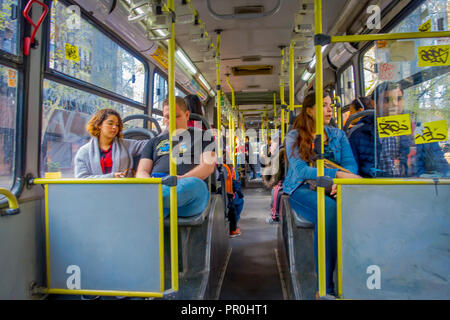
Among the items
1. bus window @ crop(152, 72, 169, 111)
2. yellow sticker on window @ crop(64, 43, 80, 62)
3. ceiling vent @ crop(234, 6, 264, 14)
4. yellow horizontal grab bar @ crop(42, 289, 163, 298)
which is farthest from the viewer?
bus window @ crop(152, 72, 169, 111)

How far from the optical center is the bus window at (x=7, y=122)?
1763 millimetres

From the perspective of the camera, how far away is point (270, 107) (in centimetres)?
955

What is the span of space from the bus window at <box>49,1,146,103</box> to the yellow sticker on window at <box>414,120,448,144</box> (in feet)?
7.92

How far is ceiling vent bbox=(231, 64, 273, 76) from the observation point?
18.2ft

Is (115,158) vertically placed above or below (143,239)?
above

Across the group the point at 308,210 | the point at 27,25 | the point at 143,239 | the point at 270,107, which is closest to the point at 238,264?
the point at 308,210

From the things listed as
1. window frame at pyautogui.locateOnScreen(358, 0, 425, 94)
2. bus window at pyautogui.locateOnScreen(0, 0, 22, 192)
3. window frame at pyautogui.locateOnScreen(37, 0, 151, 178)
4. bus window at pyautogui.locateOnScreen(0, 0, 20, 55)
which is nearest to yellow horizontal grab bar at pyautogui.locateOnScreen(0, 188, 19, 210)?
bus window at pyautogui.locateOnScreen(0, 0, 22, 192)

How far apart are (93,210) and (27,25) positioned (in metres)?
1.32

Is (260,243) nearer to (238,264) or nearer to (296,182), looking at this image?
(238,264)

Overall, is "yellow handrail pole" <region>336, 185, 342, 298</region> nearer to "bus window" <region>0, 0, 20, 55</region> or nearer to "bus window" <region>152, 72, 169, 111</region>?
"bus window" <region>0, 0, 20, 55</region>

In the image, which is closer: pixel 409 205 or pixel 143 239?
pixel 409 205

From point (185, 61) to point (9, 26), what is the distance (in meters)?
3.22

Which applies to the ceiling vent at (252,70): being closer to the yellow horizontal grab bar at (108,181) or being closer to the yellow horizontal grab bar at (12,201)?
the yellow horizontal grab bar at (108,181)

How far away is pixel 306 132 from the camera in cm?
209
